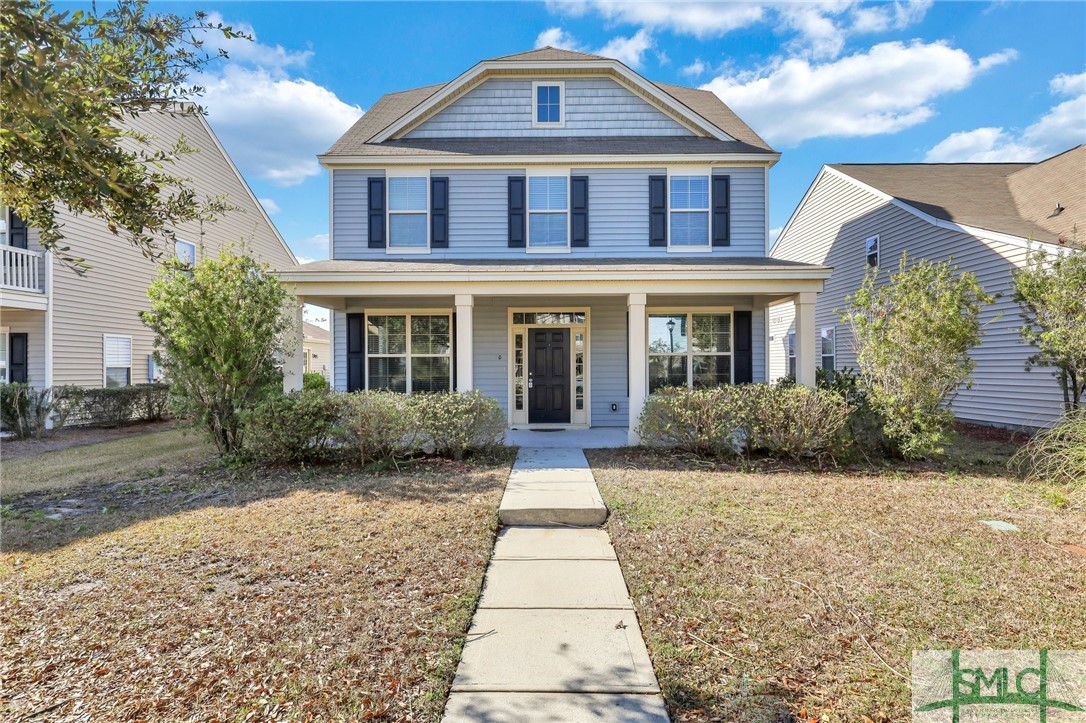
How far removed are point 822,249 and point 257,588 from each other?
17.2 m

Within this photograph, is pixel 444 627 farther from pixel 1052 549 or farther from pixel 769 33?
pixel 769 33

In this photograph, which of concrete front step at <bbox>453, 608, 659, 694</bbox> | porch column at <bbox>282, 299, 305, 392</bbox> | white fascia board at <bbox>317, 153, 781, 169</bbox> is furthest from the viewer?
white fascia board at <bbox>317, 153, 781, 169</bbox>

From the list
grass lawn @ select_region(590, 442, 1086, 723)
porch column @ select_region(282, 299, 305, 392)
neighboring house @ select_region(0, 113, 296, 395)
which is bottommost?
grass lawn @ select_region(590, 442, 1086, 723)

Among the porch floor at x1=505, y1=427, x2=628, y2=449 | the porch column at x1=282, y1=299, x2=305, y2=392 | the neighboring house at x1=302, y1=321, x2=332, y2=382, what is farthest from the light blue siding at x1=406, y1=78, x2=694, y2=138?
the neighboring house at x1=302, y1=321, x2=332, y2=382

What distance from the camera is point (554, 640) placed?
288cm

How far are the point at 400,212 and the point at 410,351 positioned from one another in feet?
8.99

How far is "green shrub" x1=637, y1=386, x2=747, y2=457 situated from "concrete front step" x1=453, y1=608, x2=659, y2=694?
14.5 feet

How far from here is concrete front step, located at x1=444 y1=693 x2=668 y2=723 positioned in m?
2.26

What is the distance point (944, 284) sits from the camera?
661 centimetres

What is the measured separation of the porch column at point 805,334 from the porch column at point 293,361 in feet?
25.0

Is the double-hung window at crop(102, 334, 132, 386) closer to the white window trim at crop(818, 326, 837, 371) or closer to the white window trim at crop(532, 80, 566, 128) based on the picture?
the white window trim at crop(532, 80, 566, 128)

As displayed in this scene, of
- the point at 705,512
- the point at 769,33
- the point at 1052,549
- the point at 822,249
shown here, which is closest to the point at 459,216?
the point at 705,512

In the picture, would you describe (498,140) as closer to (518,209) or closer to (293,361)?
(518,209)

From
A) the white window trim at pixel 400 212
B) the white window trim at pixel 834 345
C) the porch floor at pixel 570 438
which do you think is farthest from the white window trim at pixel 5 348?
the white window trim at pixel 834 345
